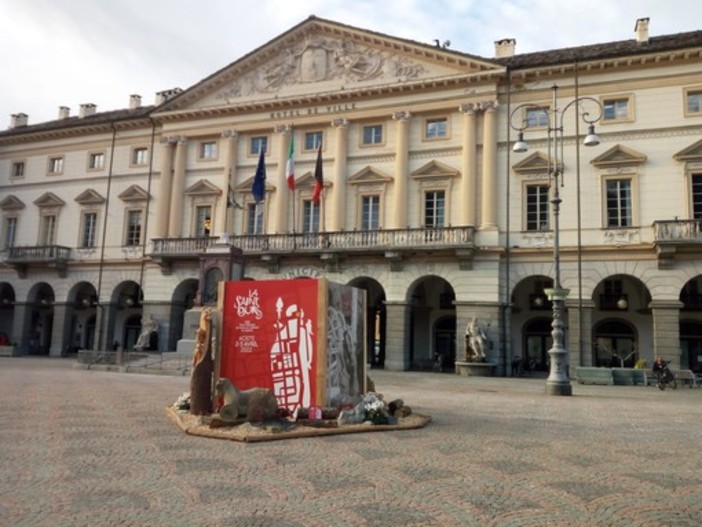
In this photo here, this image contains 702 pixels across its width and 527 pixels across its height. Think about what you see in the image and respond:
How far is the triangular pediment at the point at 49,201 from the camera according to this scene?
41062 millimetres

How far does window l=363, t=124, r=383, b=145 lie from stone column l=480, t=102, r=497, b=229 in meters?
5.94

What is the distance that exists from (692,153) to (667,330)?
8.26 meters

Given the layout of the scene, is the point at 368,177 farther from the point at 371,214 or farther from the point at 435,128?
the point at 435,128

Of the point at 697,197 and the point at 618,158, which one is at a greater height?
the point at 618,158

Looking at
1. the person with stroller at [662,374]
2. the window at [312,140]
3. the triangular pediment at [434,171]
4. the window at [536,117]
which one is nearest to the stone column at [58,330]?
the window at [312,140]

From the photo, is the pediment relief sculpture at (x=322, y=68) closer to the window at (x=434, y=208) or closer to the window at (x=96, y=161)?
the window at (x=434, y=208)

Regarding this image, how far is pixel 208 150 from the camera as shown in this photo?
125ft

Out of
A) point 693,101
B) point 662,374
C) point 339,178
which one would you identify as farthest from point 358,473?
point 693,101

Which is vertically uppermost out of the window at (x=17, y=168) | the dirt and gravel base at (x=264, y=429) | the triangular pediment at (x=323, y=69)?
the triangular pediment at (x=323, y=69)

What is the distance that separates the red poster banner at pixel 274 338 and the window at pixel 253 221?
23.4 m

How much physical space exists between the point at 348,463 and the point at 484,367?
69.8ft

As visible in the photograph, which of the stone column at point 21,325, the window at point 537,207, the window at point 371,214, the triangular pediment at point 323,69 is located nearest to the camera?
the window at point 537,207

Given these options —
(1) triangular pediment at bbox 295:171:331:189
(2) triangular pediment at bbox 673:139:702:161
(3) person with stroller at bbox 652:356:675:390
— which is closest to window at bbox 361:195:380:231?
(1) triangular pediment at bbox 295:171:331:189

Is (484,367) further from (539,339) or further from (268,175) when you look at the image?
(268,175)
